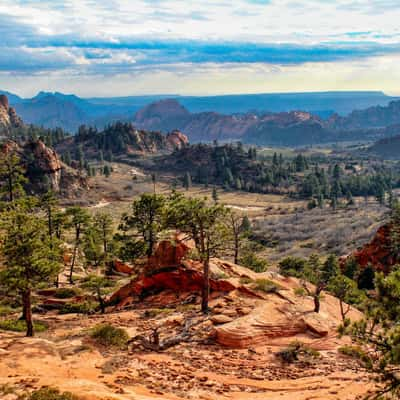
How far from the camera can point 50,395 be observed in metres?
16.0

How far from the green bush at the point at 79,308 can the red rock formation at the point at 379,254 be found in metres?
45.4

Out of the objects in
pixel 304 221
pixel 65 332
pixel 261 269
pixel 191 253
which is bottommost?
pixel 304 221

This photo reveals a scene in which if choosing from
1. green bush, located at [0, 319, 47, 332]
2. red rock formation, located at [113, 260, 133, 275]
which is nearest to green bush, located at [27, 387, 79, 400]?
green bush, located at [0, 319, 47, 332]

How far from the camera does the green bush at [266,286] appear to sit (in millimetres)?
33719

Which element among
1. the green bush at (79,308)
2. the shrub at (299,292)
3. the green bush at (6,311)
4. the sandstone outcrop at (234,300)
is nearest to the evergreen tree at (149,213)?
the sandstone outcrop at (234,300)

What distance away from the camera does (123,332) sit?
2627cm

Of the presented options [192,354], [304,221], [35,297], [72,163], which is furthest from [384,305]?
[72,163]

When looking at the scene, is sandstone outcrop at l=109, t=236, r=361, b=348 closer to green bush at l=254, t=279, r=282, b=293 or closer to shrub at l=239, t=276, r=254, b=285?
shrub at l=239, t=276, r=254, b=285

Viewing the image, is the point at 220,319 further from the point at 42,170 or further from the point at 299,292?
the point at 42,170

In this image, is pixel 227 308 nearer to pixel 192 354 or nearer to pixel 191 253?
pixel 191 253

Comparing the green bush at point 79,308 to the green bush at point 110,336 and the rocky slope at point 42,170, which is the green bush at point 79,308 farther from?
the rocky slope at point 42,170

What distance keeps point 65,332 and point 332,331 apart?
17793mm

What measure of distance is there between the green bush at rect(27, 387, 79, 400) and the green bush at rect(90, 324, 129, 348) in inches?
353

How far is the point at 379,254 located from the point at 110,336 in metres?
55.0
